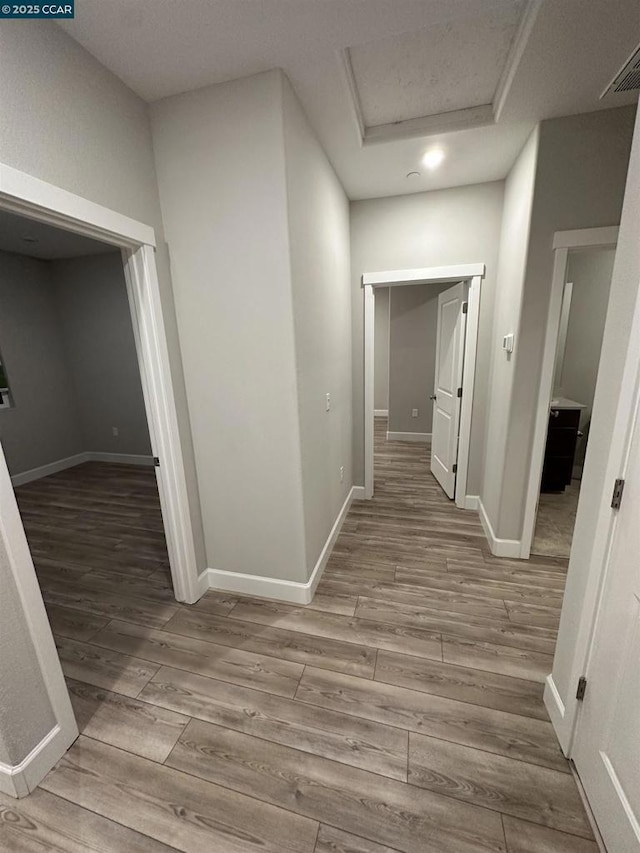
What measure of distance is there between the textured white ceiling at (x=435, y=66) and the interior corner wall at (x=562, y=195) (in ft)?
1.68

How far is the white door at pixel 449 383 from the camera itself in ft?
10.2

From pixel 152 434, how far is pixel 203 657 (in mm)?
1212

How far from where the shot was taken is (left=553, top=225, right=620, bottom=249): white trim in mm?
1927

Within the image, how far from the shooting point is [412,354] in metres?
5.28

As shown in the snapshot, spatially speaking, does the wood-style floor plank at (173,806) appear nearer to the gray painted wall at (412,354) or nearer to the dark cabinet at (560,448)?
the dark cabinet at (560,448)

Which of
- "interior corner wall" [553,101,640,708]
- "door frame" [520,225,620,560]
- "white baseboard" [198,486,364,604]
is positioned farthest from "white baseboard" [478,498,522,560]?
"white baseboard" [198,486,364,604]

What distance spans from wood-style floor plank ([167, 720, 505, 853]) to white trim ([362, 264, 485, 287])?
3115mm

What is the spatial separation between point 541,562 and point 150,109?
11.8ft

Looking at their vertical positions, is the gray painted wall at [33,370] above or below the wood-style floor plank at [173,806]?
above

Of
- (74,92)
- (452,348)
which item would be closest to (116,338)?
(74,92)

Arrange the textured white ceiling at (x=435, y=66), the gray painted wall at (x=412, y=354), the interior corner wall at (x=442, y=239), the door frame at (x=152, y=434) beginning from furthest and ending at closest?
the gray painted wall at (x=412, y=354) < the interior corner wall at (x=442, y=239) < the textured white ceiling at (x=435, y=66) < the door frame at (x=152, y=434)

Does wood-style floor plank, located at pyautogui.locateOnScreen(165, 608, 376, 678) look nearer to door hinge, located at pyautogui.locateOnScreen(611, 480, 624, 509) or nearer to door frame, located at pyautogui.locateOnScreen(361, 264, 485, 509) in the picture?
door hinge, located at pyautogui.locateOnScreen(611, 480, 624, 509)

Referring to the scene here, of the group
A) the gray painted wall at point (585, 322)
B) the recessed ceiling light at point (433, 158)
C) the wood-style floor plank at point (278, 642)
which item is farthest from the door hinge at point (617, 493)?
the gray painted wall at point (585, 322)

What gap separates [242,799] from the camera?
1190mm
